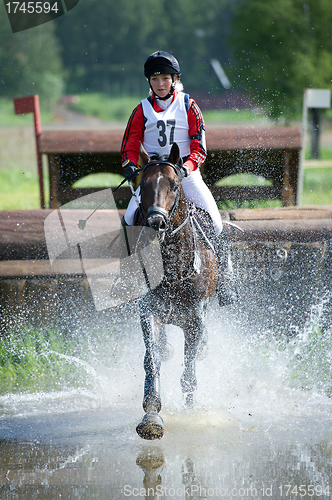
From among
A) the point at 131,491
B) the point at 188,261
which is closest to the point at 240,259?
the point at 188,261

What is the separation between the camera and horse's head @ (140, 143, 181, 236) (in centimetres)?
329

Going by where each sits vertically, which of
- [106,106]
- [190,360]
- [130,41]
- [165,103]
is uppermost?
[130,41]

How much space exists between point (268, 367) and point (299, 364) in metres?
0.31

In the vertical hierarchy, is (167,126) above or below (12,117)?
below

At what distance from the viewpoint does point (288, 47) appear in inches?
939

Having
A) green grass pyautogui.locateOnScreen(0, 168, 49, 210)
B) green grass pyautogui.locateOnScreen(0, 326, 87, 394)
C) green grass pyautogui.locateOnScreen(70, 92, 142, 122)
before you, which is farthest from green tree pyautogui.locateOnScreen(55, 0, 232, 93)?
green grass pyautogui.locateOnScreen(0, 326, 87, 394)

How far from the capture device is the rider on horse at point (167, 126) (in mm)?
4094

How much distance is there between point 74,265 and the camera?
5527 mm

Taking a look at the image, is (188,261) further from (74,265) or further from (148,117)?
(74,265)

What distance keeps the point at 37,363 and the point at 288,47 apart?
2239 centimetres

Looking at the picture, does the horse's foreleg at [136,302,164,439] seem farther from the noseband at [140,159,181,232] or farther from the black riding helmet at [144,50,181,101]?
the black riding helmet at [144,50,181,101]

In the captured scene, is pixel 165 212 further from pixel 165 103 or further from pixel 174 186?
pixel 165 103

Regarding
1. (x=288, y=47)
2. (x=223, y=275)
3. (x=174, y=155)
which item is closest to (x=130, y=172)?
(x=174, y=155)

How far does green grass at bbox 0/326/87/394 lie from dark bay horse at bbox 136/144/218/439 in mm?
1309
